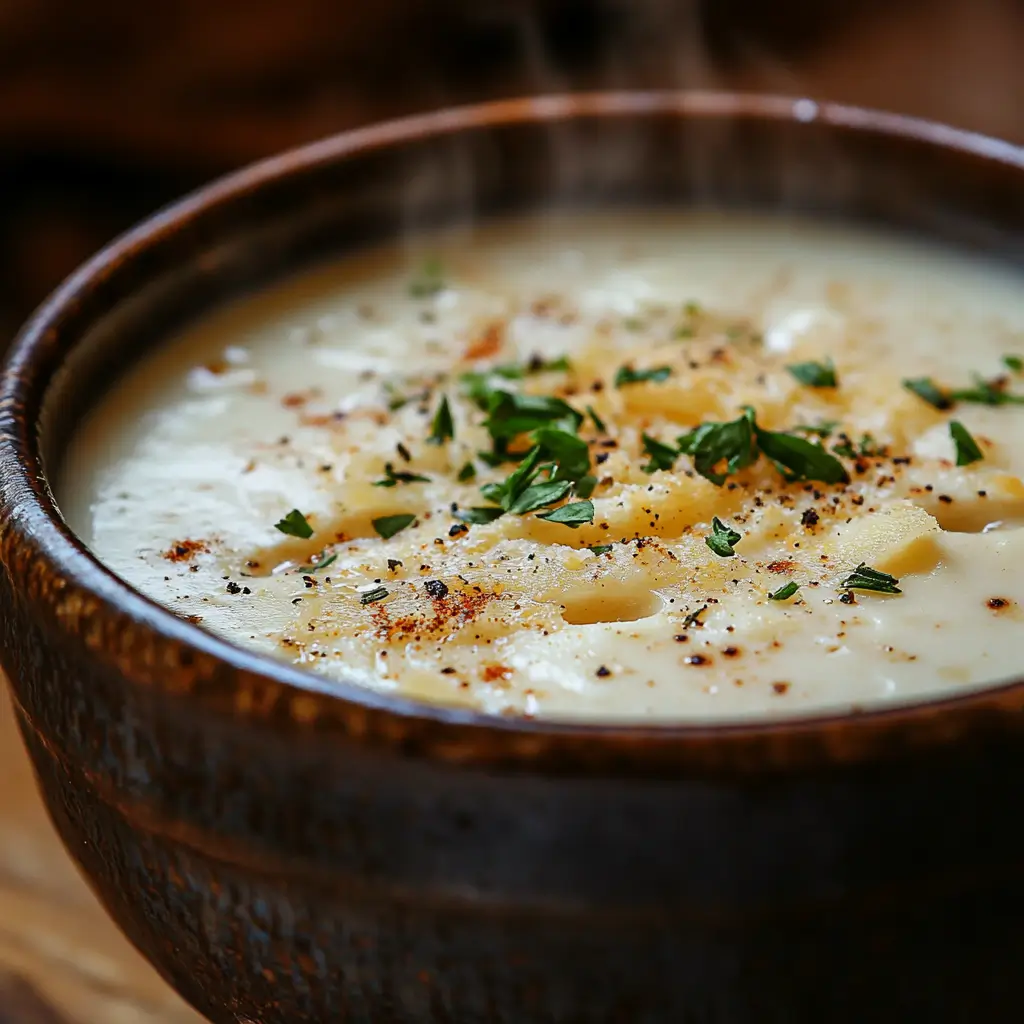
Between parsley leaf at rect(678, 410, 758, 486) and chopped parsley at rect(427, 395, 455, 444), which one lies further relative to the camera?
chopped parsley at rect(427, 395, 455, 444)

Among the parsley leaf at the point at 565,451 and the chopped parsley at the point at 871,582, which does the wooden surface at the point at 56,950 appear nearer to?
the parsley leaf at the point at 565,451

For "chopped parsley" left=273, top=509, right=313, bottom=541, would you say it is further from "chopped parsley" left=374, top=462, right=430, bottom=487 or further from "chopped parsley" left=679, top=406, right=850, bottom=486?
"chopped parsley" left=679, top=406, right=850, bottom=486

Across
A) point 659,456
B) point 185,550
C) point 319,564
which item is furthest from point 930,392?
point 185,550

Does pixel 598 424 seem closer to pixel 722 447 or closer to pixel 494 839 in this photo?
pixel 722 447

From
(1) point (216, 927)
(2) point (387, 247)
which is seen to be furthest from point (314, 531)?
(2) point (387, 247)

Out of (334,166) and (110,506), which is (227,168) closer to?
(334,166)

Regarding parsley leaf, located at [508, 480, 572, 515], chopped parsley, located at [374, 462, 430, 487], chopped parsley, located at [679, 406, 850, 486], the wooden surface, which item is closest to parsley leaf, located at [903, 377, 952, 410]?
chopped parsley, located at [679, 406, 850, 486]

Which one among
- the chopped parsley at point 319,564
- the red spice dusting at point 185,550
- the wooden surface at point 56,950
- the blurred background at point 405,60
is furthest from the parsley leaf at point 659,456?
the blurred background at point 405,60
